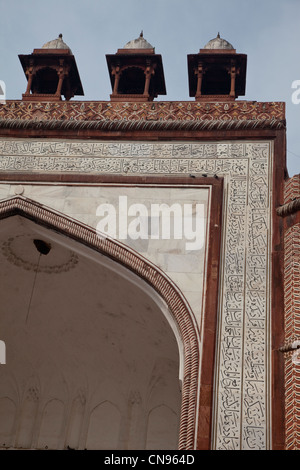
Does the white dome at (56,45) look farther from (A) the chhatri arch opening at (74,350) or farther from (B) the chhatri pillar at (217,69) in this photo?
(A) the chhatri arch opening at (74,350)

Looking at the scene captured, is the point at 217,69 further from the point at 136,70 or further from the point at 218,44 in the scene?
the point at 136,70

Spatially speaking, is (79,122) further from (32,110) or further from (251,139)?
(251,139)

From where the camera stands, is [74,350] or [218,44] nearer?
[74,350]

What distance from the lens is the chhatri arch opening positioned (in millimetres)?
7152

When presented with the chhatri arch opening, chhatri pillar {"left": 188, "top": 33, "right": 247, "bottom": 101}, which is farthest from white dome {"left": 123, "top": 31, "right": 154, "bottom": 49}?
the chhatri arch opening

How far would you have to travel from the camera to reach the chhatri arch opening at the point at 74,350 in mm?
7152

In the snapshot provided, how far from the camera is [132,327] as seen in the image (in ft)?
25.2

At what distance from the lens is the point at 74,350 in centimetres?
831

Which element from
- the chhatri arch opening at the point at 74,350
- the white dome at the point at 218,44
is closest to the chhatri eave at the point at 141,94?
the white dome at the point at 218,44

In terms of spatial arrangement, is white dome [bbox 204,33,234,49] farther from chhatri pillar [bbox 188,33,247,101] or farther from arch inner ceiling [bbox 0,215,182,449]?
arch inner ceiling [bbox 0,215,182,449]

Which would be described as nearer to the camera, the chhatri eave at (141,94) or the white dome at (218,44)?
the chhatri eave at (141,94)

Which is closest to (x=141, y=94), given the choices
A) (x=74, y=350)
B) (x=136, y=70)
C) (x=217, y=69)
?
(x=136, y=70)
